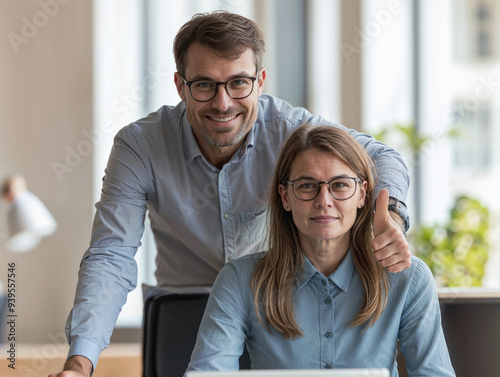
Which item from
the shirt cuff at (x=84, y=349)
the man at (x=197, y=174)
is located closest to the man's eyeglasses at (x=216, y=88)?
the man at (x=197, y=174)

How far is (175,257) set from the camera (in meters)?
1.92

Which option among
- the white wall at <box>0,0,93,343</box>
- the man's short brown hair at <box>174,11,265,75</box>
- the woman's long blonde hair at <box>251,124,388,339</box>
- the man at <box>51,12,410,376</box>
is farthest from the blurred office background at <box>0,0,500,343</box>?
the woman's long blonde hair at <box>251,124,388,339</box>

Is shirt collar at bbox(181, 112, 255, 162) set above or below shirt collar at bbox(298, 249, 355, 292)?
above

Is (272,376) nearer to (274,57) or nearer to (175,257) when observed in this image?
(175,257)

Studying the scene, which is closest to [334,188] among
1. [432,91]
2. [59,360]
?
[59,360]

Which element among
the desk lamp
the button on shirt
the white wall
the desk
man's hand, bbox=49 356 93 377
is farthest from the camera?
the white wall

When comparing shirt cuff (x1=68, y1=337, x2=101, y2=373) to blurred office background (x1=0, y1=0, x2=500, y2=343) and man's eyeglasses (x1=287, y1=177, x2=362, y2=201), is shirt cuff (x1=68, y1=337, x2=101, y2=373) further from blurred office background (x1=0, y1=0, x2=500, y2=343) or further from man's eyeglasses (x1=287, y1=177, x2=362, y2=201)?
blurred office background (x1=0, y1=0, x2=500, y2=343)

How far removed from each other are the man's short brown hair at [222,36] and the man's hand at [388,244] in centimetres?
55

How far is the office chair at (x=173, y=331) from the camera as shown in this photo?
67.4 inches

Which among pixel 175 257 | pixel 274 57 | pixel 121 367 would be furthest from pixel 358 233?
pixel 274 57

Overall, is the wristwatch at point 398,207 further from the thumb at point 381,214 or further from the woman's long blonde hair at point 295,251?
the thumb at point 381,214

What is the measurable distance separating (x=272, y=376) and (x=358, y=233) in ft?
2.14

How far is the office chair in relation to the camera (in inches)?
67.4

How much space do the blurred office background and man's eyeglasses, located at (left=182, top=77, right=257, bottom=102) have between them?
2.11 metres
